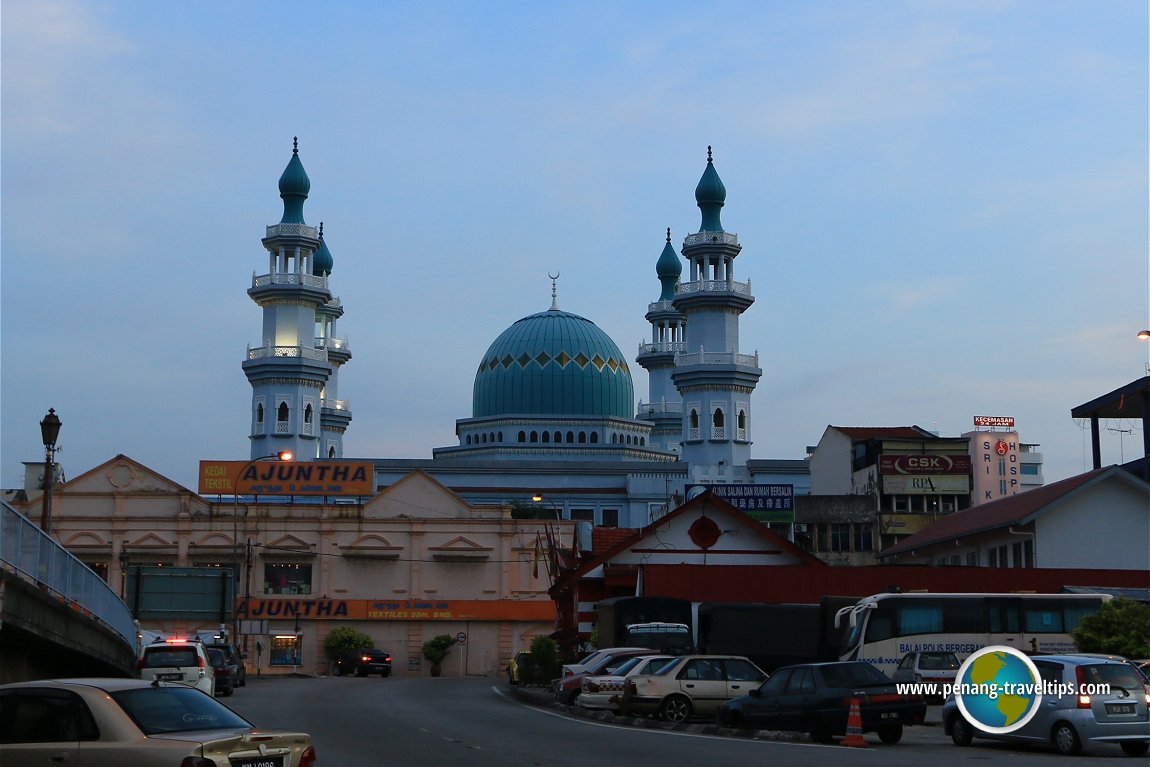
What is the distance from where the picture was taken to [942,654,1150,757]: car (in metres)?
19.2

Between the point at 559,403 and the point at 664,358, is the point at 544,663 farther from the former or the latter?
the point at 664,358

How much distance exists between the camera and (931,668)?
1109 inches

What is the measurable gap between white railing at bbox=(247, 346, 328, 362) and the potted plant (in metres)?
35.5

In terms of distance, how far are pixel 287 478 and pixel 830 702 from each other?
5773 cm

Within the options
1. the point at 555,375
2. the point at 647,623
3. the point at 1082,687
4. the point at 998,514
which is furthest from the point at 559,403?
the point at 1082,687

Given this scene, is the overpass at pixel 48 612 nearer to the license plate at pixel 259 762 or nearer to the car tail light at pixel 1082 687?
the license plate at pixel 259 762

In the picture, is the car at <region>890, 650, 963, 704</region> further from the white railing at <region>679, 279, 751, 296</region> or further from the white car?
the white railing at <region>679, 279, 751, 296</region>

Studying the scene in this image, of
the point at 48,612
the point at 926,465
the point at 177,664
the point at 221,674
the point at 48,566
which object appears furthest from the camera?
the point at 926,465

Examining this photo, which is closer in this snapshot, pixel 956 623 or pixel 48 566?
pixel 48 566

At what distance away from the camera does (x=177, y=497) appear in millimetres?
72188

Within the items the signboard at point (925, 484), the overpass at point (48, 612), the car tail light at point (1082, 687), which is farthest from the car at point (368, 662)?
the car tail light at point (1082, 687)

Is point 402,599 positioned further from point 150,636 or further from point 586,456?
point 586,456

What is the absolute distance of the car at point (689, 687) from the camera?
1032 inches

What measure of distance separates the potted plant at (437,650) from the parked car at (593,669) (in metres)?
36.6
